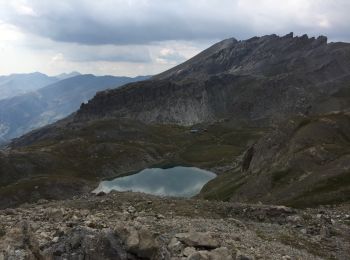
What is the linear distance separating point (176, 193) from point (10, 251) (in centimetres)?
12598

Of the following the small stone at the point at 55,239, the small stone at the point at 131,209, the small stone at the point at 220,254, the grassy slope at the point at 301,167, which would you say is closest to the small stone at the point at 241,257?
the small stone at the point at 220,254

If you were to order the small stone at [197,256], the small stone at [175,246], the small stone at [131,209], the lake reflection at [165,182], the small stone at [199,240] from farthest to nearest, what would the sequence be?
the lake reflection at [165,182], the small stone at [131,209], the small stone at [199,240], the small stone at [175,246], the small stone at [197,256]

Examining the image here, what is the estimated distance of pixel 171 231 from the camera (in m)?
35.7

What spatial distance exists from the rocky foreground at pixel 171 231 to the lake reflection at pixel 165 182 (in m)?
98.7

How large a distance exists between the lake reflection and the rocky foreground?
324 ft

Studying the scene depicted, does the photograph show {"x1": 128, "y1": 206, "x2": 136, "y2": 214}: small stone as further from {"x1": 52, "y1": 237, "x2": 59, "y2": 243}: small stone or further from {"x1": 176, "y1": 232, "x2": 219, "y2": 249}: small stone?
{"x1": 52, "y1": 237, "x2": 59, "y2": 243}: small stone

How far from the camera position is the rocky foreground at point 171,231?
28.7 m

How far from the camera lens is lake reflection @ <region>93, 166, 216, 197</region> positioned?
157375mm

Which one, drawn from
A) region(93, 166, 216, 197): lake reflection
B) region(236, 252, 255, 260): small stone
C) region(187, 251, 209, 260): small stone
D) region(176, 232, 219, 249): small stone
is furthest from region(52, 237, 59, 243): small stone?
region(93, 166, 216, 197): lake reflection

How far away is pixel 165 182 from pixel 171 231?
133 metres

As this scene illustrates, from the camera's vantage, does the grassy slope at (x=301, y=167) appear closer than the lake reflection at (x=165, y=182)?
Yes

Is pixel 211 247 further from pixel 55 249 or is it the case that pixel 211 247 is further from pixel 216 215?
pixel 216 215

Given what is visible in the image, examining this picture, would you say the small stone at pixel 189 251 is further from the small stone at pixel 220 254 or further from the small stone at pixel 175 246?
the small stone at pixel 220 254

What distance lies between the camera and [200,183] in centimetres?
16600
